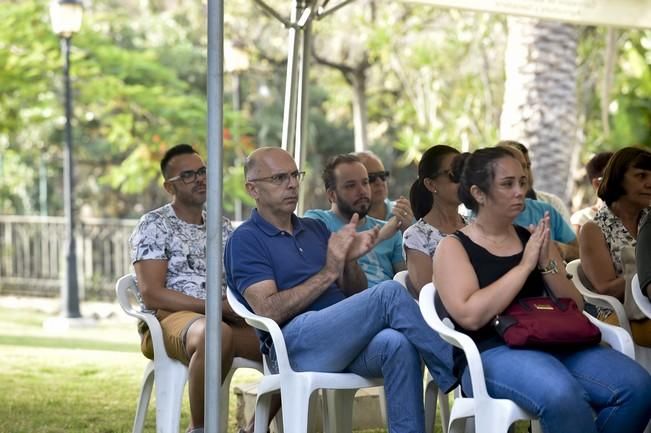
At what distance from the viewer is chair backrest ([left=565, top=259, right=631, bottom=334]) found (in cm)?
575

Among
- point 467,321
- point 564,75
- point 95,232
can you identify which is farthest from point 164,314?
point 95,232

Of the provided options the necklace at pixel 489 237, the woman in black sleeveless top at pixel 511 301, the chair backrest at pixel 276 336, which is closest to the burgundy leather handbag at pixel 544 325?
the woman in black sleeveless top at pixel 511 301

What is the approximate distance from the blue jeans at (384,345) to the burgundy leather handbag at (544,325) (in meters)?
0.45

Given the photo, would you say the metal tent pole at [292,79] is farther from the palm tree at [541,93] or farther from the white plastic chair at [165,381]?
the palm tree at [541,93]

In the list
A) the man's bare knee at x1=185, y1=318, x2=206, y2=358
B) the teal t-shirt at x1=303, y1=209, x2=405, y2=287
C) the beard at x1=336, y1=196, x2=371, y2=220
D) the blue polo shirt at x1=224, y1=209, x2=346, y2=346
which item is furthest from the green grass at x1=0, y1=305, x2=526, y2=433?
the blue polo shirt at x1=224, y1=209, x2=346, y2=346

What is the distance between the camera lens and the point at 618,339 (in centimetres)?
472

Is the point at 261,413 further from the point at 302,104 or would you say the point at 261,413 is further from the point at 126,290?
the point at 302,104

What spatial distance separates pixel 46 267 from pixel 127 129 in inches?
105

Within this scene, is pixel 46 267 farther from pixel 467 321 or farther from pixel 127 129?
pixel 467 321

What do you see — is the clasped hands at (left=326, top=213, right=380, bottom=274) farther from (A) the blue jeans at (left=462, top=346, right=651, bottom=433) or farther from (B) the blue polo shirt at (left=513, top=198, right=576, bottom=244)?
(B) the blue polo shirt at (left=513, top=198, right=576, bottom=244)

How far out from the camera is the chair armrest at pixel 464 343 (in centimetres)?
437

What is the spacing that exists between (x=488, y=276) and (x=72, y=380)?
6019mm

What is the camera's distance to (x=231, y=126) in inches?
837

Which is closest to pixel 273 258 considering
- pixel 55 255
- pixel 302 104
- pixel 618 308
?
pixel 618 308
